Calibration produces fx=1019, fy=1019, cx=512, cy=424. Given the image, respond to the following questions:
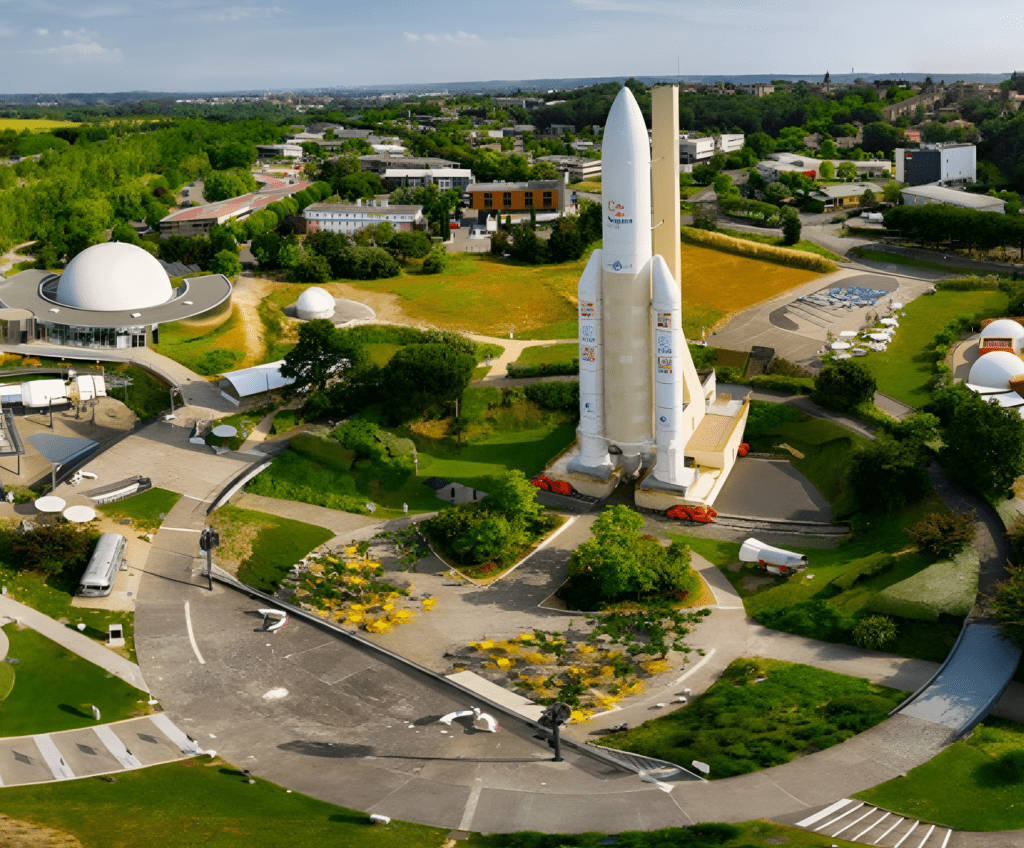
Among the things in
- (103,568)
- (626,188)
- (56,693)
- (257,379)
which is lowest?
(56,693)

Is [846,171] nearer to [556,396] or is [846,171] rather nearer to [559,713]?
[556,396]

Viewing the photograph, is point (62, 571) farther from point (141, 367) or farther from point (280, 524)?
point (141, 367)

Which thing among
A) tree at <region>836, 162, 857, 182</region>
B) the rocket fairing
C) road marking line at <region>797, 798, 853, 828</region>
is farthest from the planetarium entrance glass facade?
tree at <region>836, 162, 857, 182</region>

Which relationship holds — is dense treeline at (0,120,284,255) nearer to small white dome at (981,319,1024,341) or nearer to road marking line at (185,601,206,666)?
road marking line at (185,601,206,666)

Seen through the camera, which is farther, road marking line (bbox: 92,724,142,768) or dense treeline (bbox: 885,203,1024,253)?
dense treeline (bbox: 885,203,1024,253)

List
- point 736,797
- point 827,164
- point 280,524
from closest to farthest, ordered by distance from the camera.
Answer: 1. point 736,797
2. point 280,524
3. point 827,164

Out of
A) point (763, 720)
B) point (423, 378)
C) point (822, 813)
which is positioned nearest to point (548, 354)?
point (423, 378)

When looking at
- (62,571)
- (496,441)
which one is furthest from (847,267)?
(62,571)
